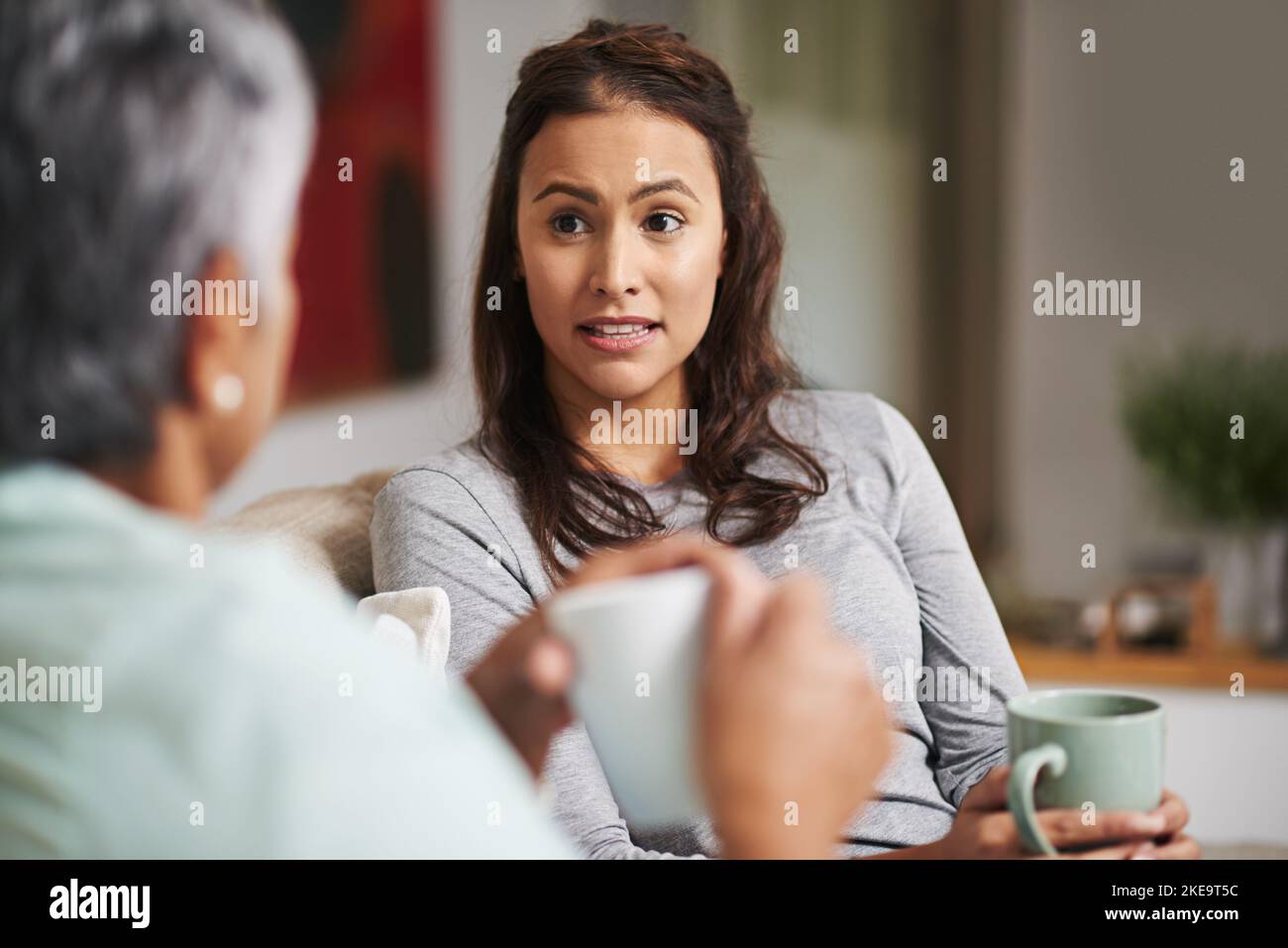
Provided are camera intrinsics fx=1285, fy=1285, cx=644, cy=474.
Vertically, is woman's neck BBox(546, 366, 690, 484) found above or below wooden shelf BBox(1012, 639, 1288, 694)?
above

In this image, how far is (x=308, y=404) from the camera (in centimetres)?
217

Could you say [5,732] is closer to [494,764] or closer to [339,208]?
[494,764]

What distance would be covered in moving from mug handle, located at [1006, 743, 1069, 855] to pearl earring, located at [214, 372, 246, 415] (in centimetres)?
40

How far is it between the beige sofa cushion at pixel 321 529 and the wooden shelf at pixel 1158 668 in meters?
1.53

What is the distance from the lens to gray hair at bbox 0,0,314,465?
50 centimetres

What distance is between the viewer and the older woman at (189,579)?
443mm

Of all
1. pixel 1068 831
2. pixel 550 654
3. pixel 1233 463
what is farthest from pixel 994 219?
pixel 550 654

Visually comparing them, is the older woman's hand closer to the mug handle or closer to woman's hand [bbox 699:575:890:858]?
woman's hand [bbox 699:575:890:858]

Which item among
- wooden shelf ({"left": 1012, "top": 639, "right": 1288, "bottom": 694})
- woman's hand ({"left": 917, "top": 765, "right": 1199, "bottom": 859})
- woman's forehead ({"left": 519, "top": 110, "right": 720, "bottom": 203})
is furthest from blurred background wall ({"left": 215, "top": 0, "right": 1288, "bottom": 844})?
woman's hand ({"left": 917, "top": 765, "right": 1199, "bottom": 859})

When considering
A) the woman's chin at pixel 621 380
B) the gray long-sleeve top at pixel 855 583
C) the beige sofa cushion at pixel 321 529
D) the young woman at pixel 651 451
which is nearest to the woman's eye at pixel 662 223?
the young woman at pixel 651 451

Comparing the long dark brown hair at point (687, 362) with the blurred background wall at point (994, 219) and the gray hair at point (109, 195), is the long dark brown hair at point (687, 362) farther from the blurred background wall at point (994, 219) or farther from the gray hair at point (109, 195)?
the blurred background wall at point (994, 219)

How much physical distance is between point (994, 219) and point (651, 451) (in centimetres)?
211

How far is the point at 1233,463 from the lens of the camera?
2145 millimetres
